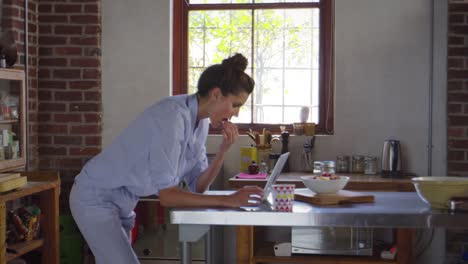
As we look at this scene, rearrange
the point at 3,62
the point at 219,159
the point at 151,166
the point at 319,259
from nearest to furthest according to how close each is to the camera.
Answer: the point at 151,166, the point at 219,159, the point at 3,62, the point at 319,259

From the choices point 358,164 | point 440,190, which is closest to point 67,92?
point 358,164

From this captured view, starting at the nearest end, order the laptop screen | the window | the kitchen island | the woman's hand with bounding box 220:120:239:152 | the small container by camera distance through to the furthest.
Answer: the kitchen island
the laptop screen
the woman's hand with bounding box 220:120:239:152
the small container
the window

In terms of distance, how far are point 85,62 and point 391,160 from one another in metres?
2.33

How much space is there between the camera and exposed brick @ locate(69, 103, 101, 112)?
4.88 metres

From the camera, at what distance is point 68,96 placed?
488 cm

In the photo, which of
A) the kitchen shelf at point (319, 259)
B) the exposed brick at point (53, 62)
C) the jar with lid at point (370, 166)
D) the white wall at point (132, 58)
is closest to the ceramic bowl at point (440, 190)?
the kitchen shelf at point (319, 259)

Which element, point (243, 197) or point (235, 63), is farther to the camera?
point (235, 63)

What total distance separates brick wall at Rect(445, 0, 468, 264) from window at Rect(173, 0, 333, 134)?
875mm

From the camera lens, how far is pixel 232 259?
16.1ft

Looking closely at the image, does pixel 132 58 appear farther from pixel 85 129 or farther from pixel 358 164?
pixel 358 164

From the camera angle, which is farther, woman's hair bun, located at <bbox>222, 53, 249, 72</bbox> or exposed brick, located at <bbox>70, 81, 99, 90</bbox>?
exposed brick, located at <bbox>70, 81, 99, 90</bbox>

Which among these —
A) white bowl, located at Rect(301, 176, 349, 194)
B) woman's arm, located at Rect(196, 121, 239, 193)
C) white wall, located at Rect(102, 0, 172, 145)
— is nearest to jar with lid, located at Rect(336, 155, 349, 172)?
white wall, located at Rect(102, 0, 172, 145)

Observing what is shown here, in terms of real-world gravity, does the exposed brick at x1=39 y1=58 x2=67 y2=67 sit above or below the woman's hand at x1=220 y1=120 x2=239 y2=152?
above

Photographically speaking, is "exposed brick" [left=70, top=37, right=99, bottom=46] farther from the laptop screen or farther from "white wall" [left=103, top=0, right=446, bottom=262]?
the laptop screen
